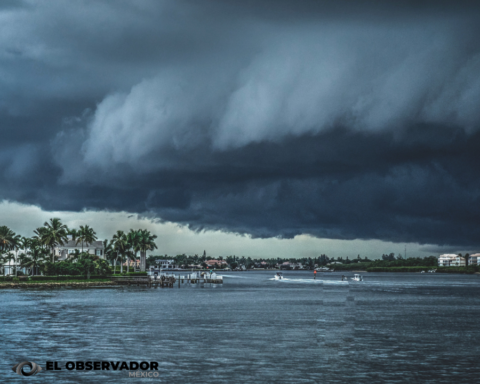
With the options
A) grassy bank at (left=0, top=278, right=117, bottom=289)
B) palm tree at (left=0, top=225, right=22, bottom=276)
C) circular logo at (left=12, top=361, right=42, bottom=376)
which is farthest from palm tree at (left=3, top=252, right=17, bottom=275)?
circular logo at (left=12, top=361, right=42, bottom=376)

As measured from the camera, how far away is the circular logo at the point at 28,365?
103 ft

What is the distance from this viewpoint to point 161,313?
67250 millimetres

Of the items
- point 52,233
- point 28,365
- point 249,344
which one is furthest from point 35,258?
point 28,365

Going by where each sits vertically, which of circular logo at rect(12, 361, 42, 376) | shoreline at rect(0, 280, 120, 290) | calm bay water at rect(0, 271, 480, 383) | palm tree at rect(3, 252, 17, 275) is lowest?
shoreline at rect(0, 280, 120, 290)

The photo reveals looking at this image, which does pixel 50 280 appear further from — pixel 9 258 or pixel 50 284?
pixel 9 258

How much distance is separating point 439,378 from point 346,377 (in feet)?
17.2

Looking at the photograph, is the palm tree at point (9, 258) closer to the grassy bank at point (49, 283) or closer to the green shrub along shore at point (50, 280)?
the green shrub along shore at point (50, 280)

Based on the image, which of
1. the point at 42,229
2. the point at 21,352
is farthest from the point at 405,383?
the point at 42,229

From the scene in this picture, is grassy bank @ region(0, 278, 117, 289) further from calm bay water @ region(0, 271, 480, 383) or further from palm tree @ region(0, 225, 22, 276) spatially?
calm bay water @ region(0, 271, 480, 383)

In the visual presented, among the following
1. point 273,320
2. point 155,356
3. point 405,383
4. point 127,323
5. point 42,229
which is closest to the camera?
point 405,383

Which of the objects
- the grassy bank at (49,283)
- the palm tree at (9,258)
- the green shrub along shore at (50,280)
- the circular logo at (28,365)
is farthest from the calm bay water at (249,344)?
the palm tree at (9,258)

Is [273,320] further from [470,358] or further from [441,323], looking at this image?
[470,358]

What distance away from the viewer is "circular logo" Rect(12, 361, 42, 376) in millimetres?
31359

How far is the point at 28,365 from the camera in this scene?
32.8m
